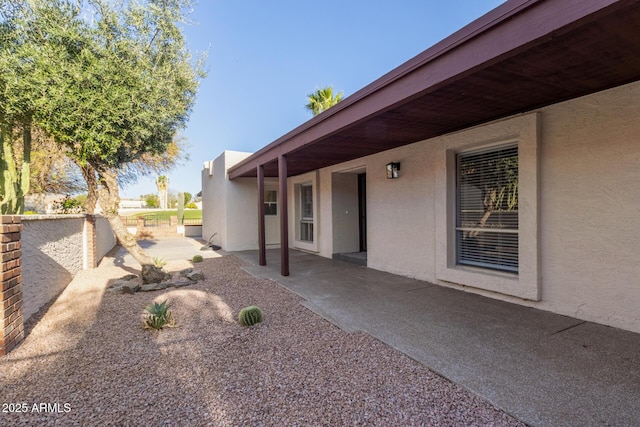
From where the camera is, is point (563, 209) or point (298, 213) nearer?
point (563, 209)

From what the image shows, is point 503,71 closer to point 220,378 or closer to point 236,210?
point 220,378

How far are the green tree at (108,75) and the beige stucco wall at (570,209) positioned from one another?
5265mm

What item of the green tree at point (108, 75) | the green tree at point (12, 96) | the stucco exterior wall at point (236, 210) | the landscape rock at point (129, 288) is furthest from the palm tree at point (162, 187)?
the landscape rock at point (129, 288)

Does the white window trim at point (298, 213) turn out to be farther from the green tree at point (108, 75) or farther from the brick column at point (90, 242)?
the brick column at point (90, 242)

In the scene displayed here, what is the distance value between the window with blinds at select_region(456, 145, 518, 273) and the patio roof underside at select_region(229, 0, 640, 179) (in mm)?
666

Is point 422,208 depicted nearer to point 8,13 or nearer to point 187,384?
point 187,384

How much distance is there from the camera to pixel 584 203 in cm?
366

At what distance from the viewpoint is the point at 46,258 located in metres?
4.88

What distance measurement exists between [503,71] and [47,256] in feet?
22.4

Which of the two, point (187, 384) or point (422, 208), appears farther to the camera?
point (422, 208)

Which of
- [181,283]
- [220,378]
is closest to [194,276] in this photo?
[181,283]

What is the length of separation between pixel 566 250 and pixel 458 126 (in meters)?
2.28

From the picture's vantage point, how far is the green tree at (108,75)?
16.2 feet

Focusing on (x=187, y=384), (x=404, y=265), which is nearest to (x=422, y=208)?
(x=404, y=265)
